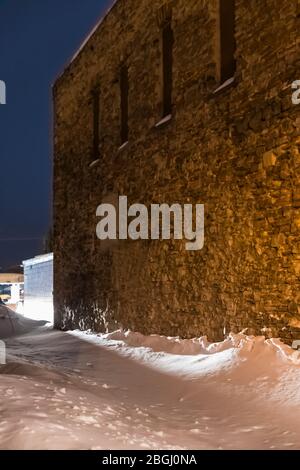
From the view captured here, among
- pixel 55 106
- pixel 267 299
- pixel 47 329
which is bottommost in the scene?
pixel 47 329

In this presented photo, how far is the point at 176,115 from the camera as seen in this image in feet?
28.0

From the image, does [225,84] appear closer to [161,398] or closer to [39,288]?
[161,398]

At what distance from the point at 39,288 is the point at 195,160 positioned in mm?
15393

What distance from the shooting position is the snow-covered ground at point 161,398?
358 centimetres

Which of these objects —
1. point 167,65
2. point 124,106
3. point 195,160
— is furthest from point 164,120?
point 124,106

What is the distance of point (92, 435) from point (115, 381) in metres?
3.07

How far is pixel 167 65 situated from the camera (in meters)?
9.09

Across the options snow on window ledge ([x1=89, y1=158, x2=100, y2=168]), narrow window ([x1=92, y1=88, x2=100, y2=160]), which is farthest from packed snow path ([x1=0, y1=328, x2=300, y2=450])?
narrow window ([x1=92, y1=88, x2=100, y2=160])

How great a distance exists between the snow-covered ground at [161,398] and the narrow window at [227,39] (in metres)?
3.74

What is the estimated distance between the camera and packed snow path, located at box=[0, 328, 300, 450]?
3.58 meters

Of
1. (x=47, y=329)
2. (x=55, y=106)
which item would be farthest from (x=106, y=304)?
(x=55, y=106)

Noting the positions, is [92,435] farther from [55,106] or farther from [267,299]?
[55,106]

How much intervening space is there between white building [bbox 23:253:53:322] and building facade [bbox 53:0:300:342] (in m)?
7.70

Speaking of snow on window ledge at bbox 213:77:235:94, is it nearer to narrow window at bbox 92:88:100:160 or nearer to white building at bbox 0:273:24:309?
narrow window at bbox 92:88:100:160
